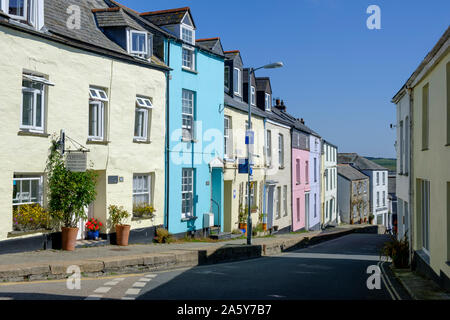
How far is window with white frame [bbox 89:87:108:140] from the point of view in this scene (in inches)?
607

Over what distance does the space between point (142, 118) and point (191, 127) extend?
10.1ft

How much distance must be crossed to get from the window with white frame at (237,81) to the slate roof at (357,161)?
38990 millimetres

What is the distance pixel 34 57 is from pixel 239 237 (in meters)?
13.4

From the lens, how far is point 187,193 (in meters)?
20.4

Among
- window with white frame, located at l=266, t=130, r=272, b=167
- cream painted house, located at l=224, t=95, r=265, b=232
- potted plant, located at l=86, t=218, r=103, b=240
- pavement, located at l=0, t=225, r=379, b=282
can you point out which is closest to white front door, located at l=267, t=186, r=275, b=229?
window with white frame, located at l=266, t=130, r=272, b=167

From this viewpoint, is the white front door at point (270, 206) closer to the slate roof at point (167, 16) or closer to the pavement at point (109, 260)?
the pavement at point (109, 260)

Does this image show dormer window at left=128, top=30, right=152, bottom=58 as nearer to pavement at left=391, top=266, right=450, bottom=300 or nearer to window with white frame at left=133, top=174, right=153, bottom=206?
window with white frame at left=133, top=174, right=153, bottom=206

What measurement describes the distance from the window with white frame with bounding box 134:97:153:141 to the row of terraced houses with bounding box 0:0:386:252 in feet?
0.12

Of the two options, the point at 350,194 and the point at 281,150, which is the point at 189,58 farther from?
the point at 350,194

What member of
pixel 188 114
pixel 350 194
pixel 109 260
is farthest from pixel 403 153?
pixel 350 194

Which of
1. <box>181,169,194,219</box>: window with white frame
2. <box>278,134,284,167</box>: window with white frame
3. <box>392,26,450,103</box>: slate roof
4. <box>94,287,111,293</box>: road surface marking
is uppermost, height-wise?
<box>392,26,450,103</box>: slate roof

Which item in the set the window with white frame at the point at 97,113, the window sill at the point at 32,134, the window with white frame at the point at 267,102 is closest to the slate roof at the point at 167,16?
the window with white frame at the point at 97,113
